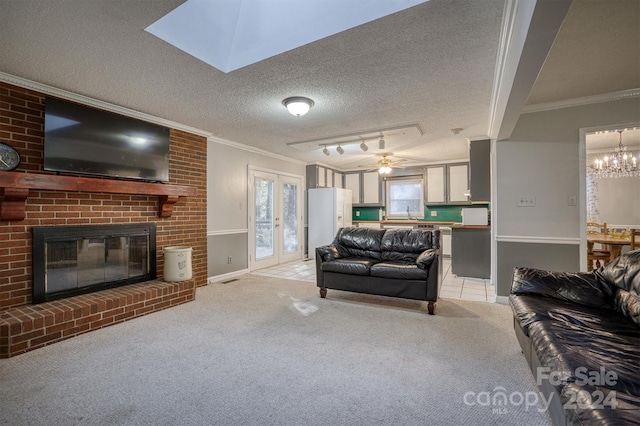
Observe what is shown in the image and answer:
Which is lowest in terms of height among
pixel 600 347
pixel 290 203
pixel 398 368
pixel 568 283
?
pixel 398 368

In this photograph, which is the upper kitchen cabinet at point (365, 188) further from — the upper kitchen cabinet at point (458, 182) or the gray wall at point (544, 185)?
the gray wall at point (544, 185)

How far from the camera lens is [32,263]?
2.83 metres

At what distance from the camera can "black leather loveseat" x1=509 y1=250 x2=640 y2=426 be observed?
43.1 inches

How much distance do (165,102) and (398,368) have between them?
11.7ft

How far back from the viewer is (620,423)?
3.08 ft

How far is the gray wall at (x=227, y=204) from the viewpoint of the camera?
481cm

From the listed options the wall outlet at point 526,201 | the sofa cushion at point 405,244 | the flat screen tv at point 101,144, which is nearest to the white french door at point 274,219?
the flat screen tv at point 101,144

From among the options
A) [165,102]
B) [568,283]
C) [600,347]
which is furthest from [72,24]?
[568,283]

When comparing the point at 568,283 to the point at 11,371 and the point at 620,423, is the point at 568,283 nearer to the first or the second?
the point at 620,423

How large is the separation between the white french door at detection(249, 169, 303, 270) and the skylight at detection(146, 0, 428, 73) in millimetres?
3171

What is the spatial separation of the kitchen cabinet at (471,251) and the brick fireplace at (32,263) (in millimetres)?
4199

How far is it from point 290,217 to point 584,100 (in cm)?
516

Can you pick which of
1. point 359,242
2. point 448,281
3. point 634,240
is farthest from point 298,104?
point 634,240

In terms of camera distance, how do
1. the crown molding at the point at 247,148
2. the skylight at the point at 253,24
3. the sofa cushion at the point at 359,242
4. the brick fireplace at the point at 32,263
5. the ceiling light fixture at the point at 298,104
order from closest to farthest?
the skylight at the point at 253,24
the brick fireplace at the point at 32,263
the ceiling light fixture at the point at 298,104
the sofa cushion at the point at 359,242
the crown molding at the point at 247,148
